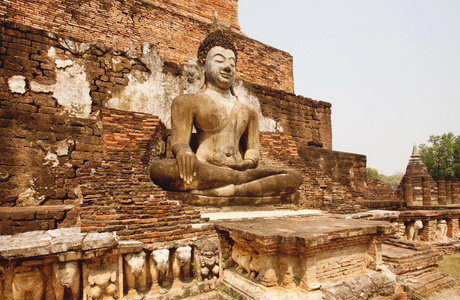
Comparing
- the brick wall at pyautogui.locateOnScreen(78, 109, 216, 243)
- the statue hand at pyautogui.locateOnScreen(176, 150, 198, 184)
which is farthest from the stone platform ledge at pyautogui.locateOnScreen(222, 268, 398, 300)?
the statue hand at pyautogui.locateOnScreen(176, 150, 198, 184)

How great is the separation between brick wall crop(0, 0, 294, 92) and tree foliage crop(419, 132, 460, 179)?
3012cm

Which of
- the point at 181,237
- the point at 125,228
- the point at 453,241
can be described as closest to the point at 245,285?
the point at 181,237

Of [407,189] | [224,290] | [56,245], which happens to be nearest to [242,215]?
[224,290]

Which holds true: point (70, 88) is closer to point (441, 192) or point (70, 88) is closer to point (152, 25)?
point (152, 25)

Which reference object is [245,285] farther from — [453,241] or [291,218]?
[453,241]

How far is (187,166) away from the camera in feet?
13.3

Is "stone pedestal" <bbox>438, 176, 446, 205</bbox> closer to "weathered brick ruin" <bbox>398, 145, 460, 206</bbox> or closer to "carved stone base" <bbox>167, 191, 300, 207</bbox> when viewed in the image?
"weathered brick ruin" <bbox>398, 145, 460, 206</bbox>

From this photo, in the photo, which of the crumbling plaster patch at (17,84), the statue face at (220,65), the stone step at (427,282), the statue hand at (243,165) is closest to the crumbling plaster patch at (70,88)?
the crumbling plaster patch at (17,84)

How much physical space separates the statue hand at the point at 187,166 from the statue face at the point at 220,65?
1542mm

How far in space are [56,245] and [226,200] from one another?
2357 mm

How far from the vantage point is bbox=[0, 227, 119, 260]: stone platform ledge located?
7.26ft

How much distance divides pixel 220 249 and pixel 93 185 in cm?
160

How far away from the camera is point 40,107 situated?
467 centimetres

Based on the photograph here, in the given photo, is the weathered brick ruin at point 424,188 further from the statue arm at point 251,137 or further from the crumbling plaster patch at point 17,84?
the crumbling plaster patch at point 17,84
